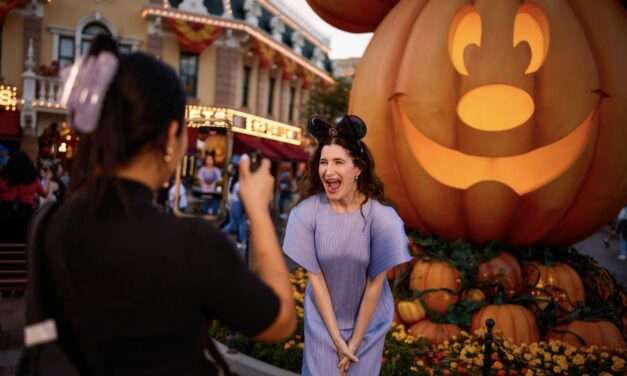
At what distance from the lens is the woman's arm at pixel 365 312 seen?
2.38m


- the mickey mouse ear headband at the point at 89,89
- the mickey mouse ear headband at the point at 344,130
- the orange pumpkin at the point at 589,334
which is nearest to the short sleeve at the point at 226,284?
the mickey mouse ear headband at the point at 89,89

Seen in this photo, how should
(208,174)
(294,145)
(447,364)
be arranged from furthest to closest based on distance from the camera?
(294,145) < (447,364) < (208,174)

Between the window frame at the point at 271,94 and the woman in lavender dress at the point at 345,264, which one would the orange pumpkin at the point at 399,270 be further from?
the window frame at the point at 271,94

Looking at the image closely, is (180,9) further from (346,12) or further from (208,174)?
(208,174)

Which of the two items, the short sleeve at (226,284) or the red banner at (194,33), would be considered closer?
the short sleeve at (226,284)

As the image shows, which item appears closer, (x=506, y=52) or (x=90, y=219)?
(x=90, y=219)

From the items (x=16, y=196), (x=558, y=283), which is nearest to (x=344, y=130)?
(x=558, y=283)

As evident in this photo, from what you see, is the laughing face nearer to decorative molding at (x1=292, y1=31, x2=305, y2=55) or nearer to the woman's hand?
the woman's hand

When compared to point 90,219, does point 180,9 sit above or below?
above

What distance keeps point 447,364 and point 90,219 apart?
2830 millimetres

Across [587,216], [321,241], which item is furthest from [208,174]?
[587,216]

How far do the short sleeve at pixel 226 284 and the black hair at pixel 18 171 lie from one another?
19.5ft

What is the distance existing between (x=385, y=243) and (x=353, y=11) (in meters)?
2.90

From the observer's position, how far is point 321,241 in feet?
8.07
